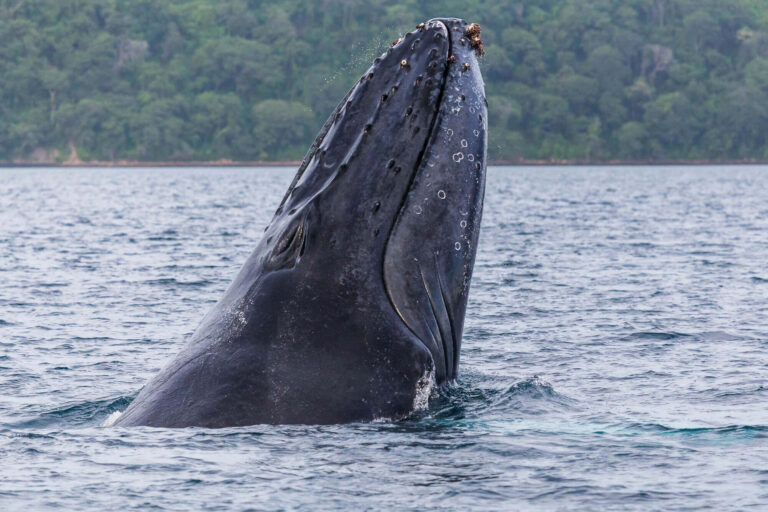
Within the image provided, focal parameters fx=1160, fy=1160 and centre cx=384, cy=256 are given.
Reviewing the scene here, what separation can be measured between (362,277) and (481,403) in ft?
11.9

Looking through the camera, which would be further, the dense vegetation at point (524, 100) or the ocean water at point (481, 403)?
the dense vegetation at point (524, 100)

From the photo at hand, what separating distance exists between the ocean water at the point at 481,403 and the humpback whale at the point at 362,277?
0.92 feet

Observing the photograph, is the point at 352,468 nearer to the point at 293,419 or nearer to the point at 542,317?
the point at 293,419

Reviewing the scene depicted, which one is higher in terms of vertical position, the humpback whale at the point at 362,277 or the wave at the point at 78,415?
the humpback whale at the point at 362,277

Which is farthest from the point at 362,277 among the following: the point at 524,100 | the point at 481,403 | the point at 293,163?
the point at 293,163

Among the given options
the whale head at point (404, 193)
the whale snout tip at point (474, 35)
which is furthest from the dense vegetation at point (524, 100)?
the whale head at point (404, 193)

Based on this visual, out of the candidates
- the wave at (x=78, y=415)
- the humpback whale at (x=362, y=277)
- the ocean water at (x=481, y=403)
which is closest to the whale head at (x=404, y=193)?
the humpback whale at (x=362, y=277)

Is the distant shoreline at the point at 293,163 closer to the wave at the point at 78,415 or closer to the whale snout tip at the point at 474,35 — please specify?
the wave at the point at 78,415

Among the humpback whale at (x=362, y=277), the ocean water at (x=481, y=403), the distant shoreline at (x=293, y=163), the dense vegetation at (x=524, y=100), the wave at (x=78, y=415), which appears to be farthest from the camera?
the distant shoreline at (x=293, y=163)

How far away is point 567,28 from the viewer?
634 feet

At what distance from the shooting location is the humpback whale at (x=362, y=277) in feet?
24.3

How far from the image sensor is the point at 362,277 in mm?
7477

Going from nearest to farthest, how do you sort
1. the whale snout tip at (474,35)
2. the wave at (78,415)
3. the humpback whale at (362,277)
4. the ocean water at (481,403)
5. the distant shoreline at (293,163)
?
the humpback whale at (362,277) → the ocean water at (481,403) → the whale snout tip at (474,35) → the wave at (78,415) → the distant shoreline at (293,163)

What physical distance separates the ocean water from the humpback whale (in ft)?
0.92
